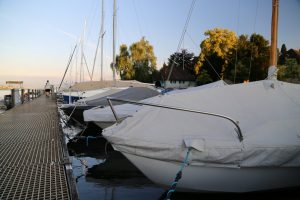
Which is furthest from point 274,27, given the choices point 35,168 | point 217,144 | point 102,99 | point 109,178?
point 102,99

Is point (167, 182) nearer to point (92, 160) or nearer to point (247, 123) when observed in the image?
point (247, 123)

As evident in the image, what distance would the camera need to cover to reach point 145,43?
218 ft

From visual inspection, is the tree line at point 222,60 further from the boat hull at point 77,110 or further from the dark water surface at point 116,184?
the dark water surface at point 116,184

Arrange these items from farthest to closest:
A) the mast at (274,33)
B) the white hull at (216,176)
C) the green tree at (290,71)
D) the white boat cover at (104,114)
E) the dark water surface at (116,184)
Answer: the green tree at (290,71) < the white boat cover at (104,114) < the mast at (274,33) < the dark water surface at (116,184) < the white hull at (216,176)

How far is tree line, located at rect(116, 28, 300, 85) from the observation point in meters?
47.6

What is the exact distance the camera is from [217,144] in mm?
4605

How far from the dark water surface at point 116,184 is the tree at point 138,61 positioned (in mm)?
57100

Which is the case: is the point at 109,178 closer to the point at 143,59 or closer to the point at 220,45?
the point at 220,45

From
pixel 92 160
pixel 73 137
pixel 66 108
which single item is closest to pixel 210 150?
pixel 92 160

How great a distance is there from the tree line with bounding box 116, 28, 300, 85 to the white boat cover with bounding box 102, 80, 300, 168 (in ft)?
110

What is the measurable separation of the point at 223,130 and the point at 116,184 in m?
2.87

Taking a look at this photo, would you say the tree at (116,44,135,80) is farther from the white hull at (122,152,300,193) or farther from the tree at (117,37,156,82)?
the white hull at (122,152,300,193)

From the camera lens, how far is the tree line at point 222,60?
47562 mm

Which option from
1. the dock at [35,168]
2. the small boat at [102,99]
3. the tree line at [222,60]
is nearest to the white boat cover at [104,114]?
the dock at [35,168]
